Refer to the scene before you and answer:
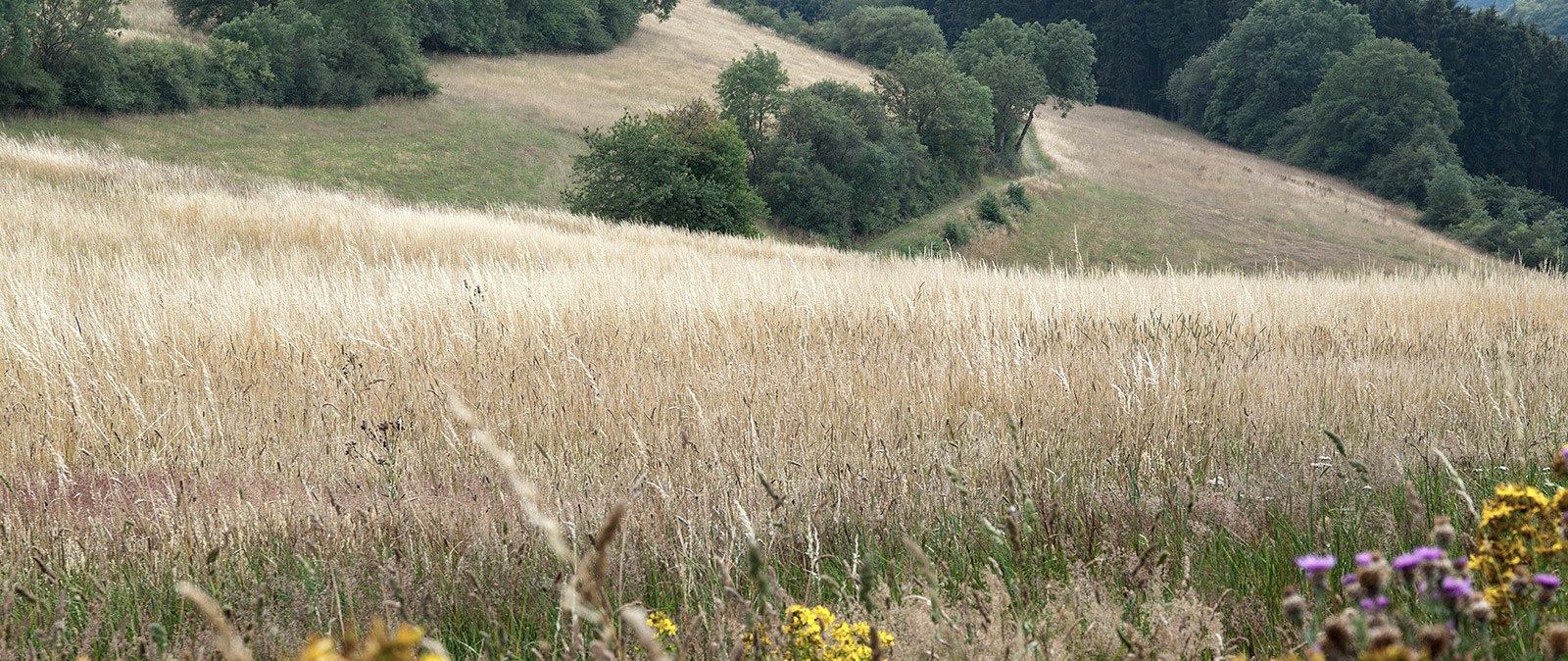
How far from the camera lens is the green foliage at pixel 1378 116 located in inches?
2363

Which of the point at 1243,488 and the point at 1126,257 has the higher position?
the point at 1243,488

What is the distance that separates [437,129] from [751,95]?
43.6ft

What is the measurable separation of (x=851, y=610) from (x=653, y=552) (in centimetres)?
67

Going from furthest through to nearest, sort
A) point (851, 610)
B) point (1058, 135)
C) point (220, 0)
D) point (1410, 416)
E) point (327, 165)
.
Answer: point (1058, 135)
point (220, 0)
point (327, 165)
point (1410, 416)
point (851, 610)

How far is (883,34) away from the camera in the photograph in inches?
3031

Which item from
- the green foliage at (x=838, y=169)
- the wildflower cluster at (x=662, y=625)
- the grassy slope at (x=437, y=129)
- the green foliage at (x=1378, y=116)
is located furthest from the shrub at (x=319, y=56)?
the green foliage at (x=1378, y=116)

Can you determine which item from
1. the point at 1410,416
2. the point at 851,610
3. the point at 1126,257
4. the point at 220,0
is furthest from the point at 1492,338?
the point at 220,0

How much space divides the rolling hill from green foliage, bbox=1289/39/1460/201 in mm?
3039

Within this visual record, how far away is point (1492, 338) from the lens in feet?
21.2

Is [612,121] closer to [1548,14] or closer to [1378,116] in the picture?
[1378,116]

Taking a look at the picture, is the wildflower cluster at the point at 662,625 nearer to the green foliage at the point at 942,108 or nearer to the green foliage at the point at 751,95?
the green foliage at the point at 751,95

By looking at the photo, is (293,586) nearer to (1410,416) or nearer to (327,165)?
(1410,416)

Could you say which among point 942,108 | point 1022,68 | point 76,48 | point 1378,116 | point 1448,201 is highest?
point 1378,116

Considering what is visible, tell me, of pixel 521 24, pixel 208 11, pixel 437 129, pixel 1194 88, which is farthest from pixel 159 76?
pixel 1194 88
